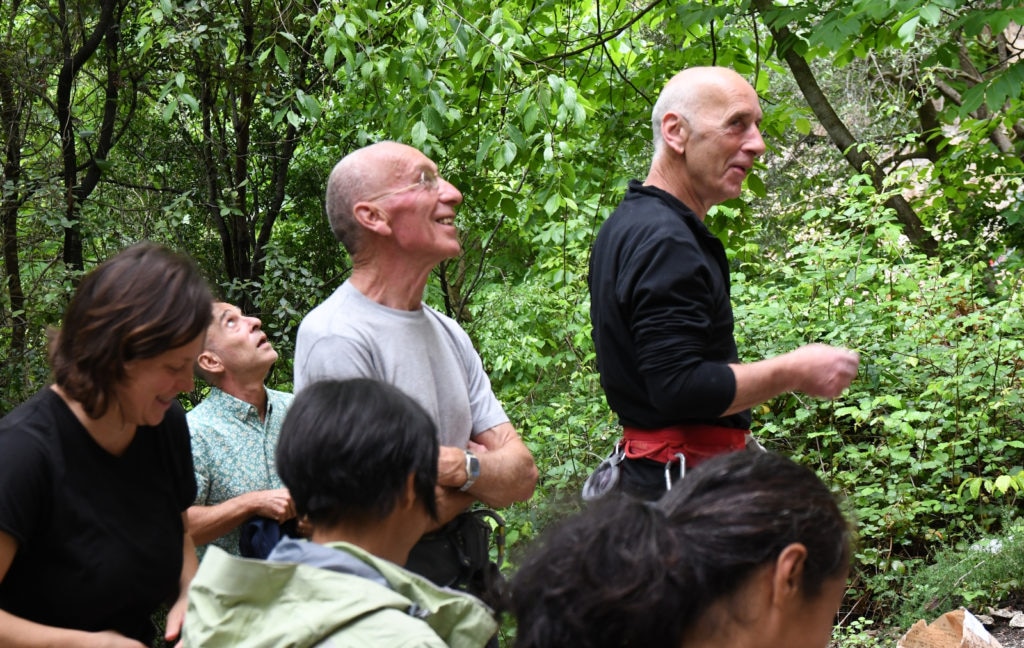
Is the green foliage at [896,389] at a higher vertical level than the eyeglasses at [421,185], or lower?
lower

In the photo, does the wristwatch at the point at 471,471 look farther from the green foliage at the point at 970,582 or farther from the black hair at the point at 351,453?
the green foliage at the point at 970,582

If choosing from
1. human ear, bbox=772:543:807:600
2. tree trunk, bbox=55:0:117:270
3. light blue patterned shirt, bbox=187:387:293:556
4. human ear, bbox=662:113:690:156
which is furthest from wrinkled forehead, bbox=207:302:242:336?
tree trunk, bbox=55:0:117:270

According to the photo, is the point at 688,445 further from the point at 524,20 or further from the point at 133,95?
the point at 133,95

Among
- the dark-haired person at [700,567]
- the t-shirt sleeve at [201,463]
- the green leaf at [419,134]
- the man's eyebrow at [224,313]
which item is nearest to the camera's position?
the dark-haired person at [700,567]

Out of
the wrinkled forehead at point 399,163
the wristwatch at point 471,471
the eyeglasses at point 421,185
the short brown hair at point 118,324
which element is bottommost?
the wristwatch at point 471,471

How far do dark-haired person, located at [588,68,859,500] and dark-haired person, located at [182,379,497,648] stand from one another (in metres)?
0.91

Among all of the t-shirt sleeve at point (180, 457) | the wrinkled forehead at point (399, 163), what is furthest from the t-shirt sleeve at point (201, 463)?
the wrinkled forehead at point (399, 163)

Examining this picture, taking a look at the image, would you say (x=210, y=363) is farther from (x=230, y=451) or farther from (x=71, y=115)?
(x=71, y=115)

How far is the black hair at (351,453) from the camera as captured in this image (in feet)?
6.44

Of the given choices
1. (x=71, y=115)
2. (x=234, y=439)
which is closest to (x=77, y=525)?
(x=234, y=439)

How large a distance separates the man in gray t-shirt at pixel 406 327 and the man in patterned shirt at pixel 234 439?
0.51m

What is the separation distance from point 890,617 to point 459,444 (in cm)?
286

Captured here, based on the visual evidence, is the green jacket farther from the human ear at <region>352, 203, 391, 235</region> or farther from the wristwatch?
the human ear at <region>352, 203, 391, 235</region>

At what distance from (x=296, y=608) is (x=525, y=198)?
4731 mm
